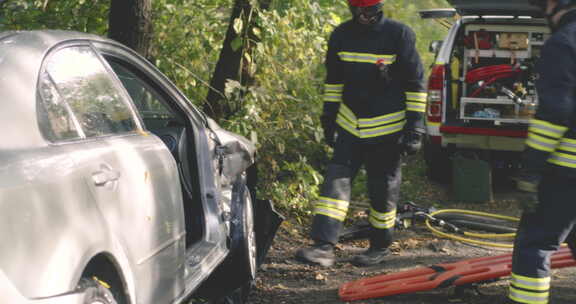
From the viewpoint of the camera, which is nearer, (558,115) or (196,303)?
(558,115)

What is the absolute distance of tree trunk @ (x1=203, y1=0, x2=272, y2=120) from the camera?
681 cm

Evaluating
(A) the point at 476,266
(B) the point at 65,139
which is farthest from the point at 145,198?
(A) the point at 476,266

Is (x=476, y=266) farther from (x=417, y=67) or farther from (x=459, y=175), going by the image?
(x=459, y=175)

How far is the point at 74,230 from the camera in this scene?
7.71ft

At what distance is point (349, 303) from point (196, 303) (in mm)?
920

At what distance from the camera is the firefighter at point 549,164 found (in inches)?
135

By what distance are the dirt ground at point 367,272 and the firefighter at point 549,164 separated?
0.90 m

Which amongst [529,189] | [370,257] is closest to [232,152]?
[370,257]

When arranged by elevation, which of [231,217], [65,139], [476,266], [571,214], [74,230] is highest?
[65,139]

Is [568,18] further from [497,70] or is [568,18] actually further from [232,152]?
[497,70]

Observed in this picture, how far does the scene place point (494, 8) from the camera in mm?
7750

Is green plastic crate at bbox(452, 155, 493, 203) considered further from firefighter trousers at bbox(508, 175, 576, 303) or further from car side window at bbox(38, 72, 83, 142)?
car side window at bbox(38, 72, 83, 142)

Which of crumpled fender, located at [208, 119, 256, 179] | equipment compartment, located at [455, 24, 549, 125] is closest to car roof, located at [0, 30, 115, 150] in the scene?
crumpled fender, located at [208, 119, 256, 179]

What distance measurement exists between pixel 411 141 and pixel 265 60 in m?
2.43
